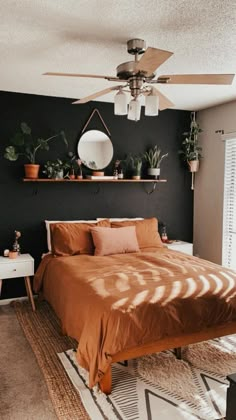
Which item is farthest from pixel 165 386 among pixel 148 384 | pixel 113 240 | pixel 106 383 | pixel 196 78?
pixel 196 78

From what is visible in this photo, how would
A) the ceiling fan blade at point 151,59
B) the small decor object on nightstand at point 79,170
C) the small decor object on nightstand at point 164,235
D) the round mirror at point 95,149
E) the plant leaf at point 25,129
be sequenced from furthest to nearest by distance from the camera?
the small decor object on nightstand at point 164,235 → the round mirror at point 95,149 → the small decor object on nightstand at point 79,170 → the plant leaf at point 25,129 → the ceiling fan blade at point 151,59

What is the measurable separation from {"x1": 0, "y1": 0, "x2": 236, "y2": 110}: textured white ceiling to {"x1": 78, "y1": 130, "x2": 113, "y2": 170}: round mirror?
39.1 inches

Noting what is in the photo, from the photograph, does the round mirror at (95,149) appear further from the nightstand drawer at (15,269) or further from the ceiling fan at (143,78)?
the ceiling fan at (143,78)

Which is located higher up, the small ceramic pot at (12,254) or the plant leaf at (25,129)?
the plant leaf at (25,129)

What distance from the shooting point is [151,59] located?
1.92m

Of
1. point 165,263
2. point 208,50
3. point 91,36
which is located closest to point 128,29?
point 91,36

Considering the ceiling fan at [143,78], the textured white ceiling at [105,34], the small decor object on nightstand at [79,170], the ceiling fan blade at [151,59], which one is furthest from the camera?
the small decor object on nightstand at [79,170]

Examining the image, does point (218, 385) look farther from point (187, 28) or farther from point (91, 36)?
point (91, 36)

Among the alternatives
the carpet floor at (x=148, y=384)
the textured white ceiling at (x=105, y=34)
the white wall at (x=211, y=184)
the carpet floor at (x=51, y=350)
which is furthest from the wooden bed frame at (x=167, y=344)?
the textured white ceiling at (x=105, y=34)

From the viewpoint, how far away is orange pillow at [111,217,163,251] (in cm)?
418

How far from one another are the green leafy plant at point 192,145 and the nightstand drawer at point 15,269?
8.73 ft

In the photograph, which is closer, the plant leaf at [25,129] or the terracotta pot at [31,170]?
the plant leaf at [25,129]

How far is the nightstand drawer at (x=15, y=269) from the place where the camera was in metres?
3.58

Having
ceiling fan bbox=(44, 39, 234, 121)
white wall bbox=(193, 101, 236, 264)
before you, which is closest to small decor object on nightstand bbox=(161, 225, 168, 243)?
white wall bbox=(193, 101, 236, 264)
